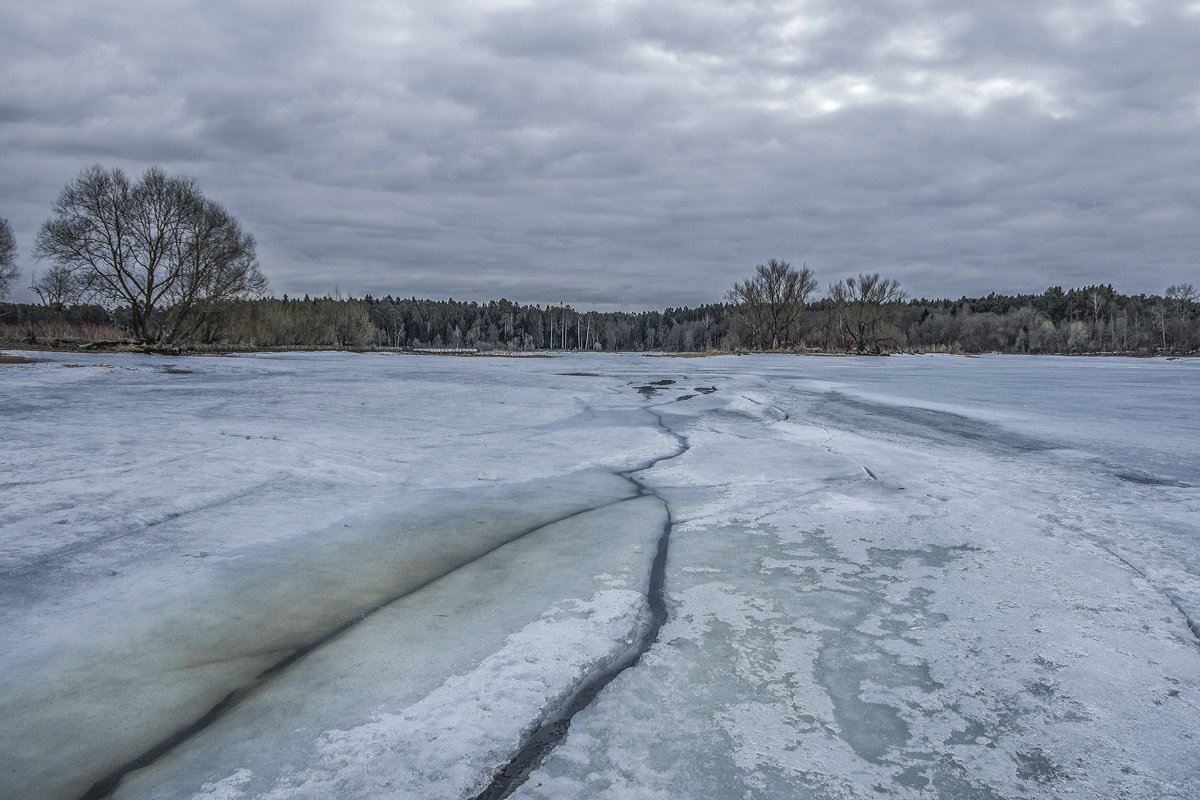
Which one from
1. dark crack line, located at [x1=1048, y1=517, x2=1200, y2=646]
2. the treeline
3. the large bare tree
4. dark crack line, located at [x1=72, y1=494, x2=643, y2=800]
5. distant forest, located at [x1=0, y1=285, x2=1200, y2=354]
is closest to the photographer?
dark crack line, located at [x1=72, y1=494, x2=643, y2=800]

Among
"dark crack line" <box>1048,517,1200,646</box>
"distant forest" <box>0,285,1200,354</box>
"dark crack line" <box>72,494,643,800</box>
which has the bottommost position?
"dark crack line" <box>72,494,643,800</box>

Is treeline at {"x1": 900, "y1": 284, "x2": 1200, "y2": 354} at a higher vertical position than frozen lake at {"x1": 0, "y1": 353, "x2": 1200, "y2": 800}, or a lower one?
higher

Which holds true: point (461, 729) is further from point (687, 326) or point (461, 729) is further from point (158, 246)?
point (687, 326)

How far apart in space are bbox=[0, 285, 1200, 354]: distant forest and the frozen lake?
28.0 metres

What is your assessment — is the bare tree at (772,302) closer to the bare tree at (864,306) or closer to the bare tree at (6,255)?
the bare tree at (864,306)

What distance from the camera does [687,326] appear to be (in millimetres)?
115000

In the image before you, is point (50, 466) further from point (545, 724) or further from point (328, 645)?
point (545, 724)

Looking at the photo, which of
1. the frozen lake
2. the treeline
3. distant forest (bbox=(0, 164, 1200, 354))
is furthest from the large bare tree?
the treeline

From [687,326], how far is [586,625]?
11477 cm

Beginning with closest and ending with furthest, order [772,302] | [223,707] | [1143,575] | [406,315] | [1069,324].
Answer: [223,707]
[1143,575]
[772,302]
[1069,324]
[406,315]

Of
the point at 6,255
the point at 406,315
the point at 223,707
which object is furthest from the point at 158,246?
the point at 406,315

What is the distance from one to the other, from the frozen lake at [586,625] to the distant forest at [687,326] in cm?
2800

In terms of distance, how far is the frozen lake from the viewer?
1.54 m

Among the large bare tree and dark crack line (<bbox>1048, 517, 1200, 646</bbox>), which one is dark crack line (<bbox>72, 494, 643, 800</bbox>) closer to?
dark crack line (<bbox>1048, 517, 1200, 646</bbox>)
